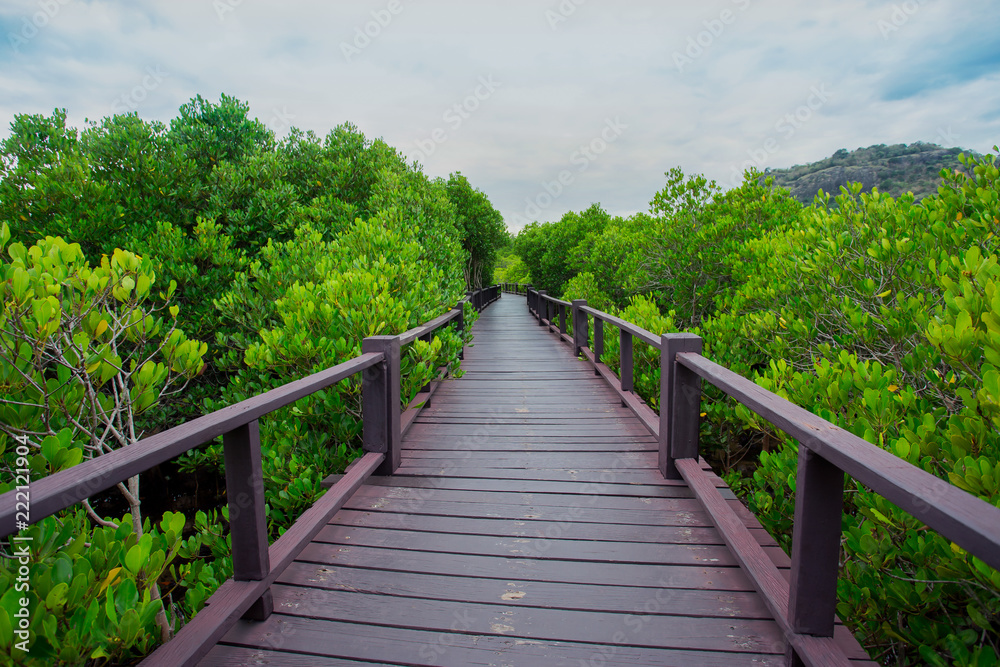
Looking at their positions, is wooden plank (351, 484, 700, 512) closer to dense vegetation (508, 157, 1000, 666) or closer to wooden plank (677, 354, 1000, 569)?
dense vegetation (508, 157, 1000, 666)

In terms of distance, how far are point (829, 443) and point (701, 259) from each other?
7115 millimetres

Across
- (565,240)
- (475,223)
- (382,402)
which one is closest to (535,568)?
(382,402)

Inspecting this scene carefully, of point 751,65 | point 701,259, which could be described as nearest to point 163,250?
point 701,259

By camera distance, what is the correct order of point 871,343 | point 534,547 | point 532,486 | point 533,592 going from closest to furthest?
point 533,592, point 534,547, point 532,486, point 871,343

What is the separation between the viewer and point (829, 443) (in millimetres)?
1313

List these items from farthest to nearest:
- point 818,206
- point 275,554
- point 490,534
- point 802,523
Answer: point 818,206
point 490,534
point 275,554
point 802,523

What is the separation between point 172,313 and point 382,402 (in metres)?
1.68

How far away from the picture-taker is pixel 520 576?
2.10 metres

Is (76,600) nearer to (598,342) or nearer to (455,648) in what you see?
(455,648)

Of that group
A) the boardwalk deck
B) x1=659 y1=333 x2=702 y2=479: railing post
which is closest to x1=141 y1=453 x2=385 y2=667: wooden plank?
the boardwalk deck

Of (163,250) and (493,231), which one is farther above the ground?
(493,231)

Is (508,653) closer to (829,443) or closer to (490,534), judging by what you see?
(490,534)

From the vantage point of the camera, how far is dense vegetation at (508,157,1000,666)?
158 centimetres

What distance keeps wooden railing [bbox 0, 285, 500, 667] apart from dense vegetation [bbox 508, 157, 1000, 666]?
2279 millimetres
